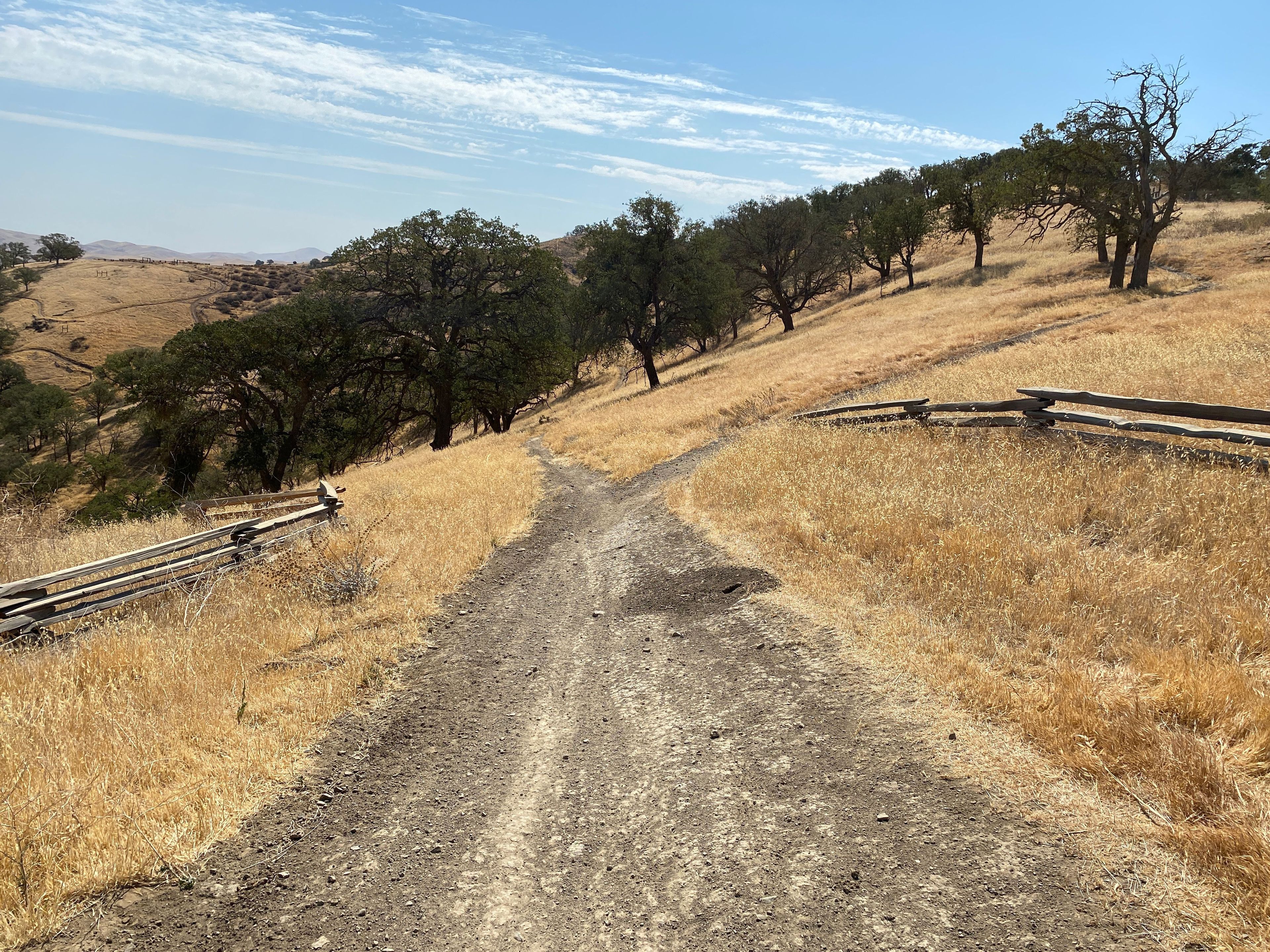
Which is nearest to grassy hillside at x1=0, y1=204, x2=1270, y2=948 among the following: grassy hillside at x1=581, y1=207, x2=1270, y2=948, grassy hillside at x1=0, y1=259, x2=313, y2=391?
grassy hillside at x1=581, y1=207, x2=1270, y2=948

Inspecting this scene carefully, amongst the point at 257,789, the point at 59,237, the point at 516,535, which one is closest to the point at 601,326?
the point at 516,535

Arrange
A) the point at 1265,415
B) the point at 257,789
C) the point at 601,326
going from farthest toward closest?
1. the point at 601,326
2. the point at 1265,415
3. the point at 257,789

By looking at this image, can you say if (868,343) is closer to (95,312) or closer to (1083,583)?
(1083,583)

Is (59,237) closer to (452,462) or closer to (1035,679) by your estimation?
(452,462)

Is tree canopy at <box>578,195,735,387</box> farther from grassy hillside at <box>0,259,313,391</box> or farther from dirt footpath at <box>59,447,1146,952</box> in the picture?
grassy hillside at <box>0,259,313,391</box>

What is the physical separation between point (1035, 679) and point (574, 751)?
3.28m

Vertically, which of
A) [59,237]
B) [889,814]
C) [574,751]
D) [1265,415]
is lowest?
[574,751]

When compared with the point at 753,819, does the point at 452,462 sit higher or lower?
lower

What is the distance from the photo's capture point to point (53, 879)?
306 centimetres

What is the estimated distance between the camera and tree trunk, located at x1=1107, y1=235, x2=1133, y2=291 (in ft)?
88.7

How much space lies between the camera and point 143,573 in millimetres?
7418

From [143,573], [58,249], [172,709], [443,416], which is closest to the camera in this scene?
[172,709]

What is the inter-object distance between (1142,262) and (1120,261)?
1549 mm

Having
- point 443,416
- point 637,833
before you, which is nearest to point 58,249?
point 443,416
